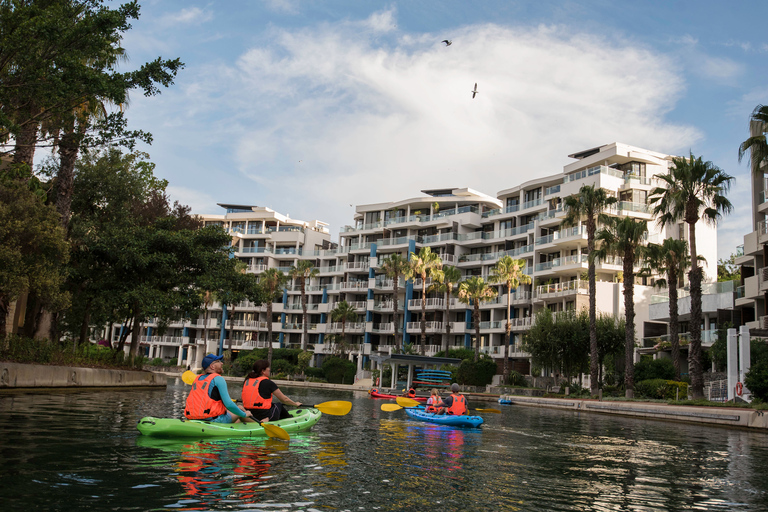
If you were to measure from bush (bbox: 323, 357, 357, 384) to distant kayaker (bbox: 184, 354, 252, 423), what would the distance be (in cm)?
6086

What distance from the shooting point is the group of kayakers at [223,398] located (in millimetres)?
13828

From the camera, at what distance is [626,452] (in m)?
16.8

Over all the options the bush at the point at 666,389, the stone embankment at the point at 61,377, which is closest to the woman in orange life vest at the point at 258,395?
the stone embankment at the point at 61,377

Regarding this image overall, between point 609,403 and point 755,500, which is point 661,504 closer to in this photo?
point 755,500

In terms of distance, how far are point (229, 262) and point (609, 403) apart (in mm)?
22827

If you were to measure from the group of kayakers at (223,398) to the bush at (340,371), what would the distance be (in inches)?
2353

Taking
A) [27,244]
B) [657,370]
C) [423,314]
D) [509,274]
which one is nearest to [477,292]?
[509,274]

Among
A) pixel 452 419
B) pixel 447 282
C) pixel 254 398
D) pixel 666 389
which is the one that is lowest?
pixel 452 419

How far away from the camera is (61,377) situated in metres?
25.2

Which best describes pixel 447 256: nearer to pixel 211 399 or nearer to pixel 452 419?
pixel 452 419

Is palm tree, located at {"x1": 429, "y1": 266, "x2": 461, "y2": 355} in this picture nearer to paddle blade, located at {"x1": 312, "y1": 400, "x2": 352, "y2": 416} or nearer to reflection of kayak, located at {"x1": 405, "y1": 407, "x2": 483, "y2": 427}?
reflection of kayak, located at {"x1": 405, "y1": 407, "x2": 483, "y2": 427}

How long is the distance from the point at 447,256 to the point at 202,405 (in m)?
67.9

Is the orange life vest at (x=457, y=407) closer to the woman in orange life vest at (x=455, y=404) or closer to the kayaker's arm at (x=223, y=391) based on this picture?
the woman in orange life vest at (x=455, y=404)

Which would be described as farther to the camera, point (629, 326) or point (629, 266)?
point (629, 266)
